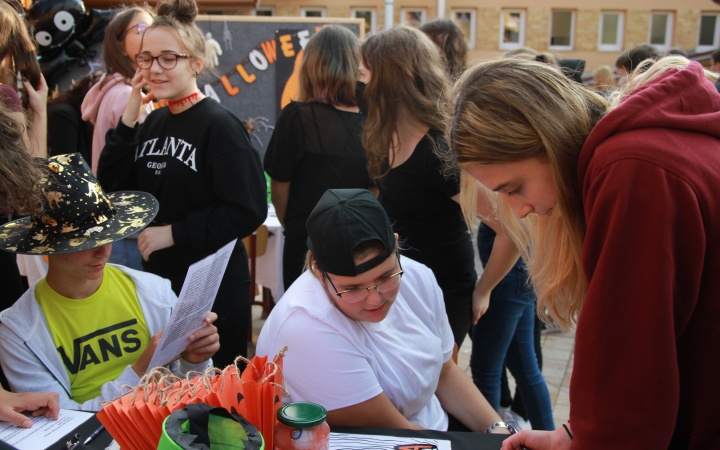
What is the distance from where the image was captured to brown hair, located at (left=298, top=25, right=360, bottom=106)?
8.62 ft

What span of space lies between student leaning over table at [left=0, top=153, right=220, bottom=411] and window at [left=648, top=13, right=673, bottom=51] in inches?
820

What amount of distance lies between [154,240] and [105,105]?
104 cm

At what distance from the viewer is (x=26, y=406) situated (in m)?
1.32

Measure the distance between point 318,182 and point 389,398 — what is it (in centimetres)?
125

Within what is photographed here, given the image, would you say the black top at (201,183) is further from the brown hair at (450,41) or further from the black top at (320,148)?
the brown hair at (450,41)

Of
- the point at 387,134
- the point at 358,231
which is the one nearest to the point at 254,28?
the point at 387,134

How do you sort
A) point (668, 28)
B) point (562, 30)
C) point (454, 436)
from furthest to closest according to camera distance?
point (562, 30)
point (668, 28)
point (454, 436)

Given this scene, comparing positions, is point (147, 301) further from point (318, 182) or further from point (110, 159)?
point (318, 182)

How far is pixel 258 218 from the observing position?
2.19m

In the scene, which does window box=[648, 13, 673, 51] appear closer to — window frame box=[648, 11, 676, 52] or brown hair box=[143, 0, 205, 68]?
window frame box=[648, 11, 676, 52]

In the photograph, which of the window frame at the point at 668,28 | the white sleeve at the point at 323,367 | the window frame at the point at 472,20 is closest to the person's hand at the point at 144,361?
the white sleeve at the point at 323,367

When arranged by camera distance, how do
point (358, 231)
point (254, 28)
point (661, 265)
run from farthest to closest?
point (254, 28) < point (358, 231) < point (661, 265)

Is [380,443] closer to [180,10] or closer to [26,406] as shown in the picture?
[26,406]

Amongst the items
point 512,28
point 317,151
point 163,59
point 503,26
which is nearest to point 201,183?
point 163,59
